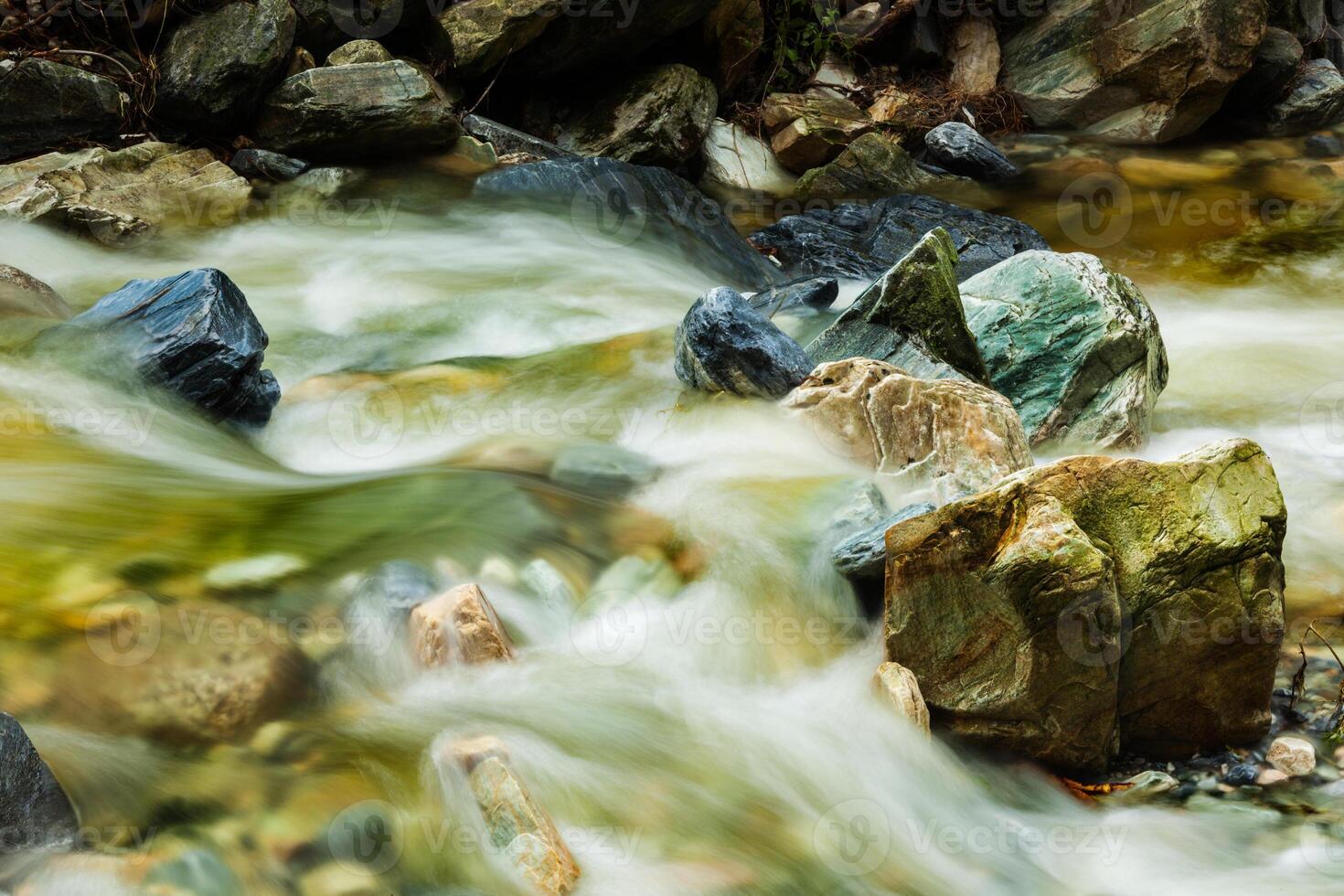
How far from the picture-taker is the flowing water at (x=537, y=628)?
2961 mm

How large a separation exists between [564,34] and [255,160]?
8.10 ft

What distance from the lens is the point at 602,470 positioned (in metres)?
4.91

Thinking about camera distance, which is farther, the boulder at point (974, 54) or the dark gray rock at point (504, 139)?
the boulder at point (974, 54)

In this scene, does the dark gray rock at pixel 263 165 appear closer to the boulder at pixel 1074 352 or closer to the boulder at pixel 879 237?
the boulder at pixel 879 237

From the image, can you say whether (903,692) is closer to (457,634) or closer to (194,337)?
(457,634)

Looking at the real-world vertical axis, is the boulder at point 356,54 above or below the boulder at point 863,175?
above

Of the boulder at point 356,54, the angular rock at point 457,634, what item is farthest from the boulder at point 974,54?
the angular rock at point 457,634

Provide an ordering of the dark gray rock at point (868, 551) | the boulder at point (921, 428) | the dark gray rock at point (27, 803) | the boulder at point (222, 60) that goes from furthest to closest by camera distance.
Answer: the boulder at point (222, 60) < the boulder at point (921, 428) < the dark gray rock at point (868, 551) < the dark gray rock at point (27, 803)

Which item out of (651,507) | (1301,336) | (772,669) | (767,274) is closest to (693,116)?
(767,274)

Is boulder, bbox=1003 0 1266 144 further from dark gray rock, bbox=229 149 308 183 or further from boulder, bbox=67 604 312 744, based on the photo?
boulder, bbox=67 604 312 744

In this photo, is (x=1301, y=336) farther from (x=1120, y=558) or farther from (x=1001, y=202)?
(x=1120, y=558)

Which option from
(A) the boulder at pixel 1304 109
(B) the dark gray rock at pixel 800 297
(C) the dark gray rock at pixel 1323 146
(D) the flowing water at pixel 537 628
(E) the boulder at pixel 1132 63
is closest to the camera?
(D) the flowing water at pixel 537 628

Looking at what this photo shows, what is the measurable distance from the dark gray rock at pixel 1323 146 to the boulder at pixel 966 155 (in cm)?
284

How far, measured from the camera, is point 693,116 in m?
9.55
